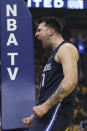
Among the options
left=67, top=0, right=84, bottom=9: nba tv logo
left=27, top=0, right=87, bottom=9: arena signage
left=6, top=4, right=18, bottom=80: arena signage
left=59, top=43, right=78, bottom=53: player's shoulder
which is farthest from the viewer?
left=67, top=0, right=84, bottom=9: nba tv logo

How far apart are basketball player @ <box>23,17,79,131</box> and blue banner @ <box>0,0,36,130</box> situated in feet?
2.82

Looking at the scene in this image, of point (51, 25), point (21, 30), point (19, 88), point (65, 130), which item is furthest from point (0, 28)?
point (65, 130)

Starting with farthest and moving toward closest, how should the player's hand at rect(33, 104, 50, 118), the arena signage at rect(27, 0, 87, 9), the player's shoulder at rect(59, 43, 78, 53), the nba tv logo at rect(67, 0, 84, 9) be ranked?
1. the nba tv logo at rect(67, 0, 84, 9)
2. the arena signage at rect(27, 0, 87, 9)
3. the player's shoulder at rect(59, 43, 78, 53)
4. the player's hand at rect(33, 104, 50, 118)

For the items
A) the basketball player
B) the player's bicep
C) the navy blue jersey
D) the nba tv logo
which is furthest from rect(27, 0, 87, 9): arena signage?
the player's bicep

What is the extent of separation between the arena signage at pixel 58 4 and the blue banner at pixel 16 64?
124 cm

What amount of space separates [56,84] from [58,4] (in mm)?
2723

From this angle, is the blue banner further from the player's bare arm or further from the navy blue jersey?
the player's bare arm

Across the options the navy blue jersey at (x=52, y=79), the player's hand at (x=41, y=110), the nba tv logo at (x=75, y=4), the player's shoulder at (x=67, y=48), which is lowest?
the player's hand at (x=41, y=110)

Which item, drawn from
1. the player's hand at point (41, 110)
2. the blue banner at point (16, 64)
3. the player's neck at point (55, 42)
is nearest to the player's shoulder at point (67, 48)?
the player's neck at point (55, 42)

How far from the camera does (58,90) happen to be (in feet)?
7.89

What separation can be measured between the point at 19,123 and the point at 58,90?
1320 mm

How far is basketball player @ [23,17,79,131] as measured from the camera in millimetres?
2379

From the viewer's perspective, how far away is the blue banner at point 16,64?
3.54 m

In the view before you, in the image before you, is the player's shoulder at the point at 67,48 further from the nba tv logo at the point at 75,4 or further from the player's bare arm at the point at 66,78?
the nba tv logo at the point at 75,4
